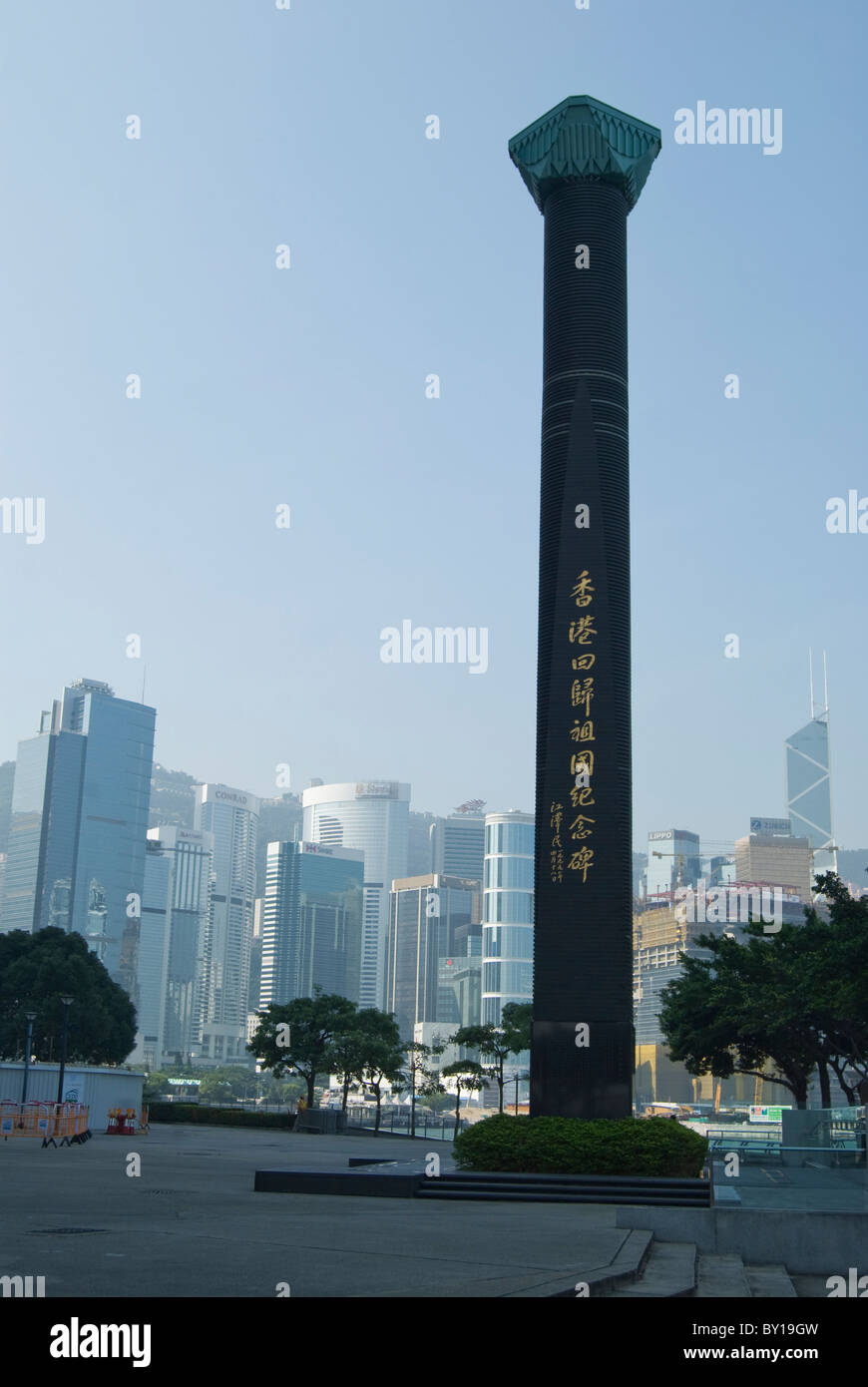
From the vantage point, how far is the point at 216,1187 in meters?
27.7

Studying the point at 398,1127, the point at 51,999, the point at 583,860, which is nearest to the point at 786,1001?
the point at 583,860

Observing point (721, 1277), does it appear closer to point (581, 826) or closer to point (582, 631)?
point (581, 826)

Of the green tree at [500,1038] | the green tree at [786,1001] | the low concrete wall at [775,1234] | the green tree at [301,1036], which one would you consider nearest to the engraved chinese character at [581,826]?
the green tree at [786,1001]

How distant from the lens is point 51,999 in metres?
88.6

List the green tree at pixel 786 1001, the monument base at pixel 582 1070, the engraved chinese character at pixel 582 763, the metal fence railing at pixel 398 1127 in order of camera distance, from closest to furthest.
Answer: the monument base at pixel 582 1070, the engraved chinese character at pixel 582 763, the green tree at pixel 786 1001, the metal fence railing at pixel 398 1127

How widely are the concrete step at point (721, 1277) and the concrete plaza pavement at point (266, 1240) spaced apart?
1.13 metres

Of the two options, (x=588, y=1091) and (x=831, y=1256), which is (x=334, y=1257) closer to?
(x=831, y=1256)

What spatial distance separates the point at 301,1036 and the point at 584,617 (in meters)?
47.9

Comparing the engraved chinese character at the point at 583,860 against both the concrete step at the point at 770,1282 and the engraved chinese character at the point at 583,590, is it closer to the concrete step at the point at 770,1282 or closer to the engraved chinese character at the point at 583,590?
the engraved chinese character at the point at 583,590

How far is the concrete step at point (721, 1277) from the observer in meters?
15.0

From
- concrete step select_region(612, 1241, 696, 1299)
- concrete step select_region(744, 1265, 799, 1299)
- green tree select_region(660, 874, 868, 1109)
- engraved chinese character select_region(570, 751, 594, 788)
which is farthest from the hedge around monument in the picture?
green tree select_region(660, 874, 868, 1109)
